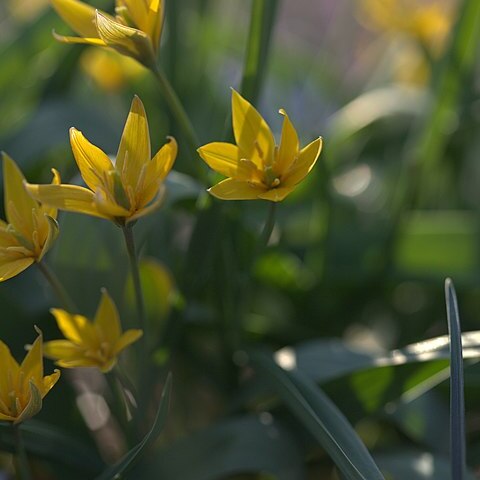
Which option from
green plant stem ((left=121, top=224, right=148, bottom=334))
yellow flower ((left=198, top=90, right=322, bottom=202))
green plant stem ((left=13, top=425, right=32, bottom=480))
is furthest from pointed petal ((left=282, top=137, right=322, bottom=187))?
green plant stem ((left=13, top=425, right=32, bottom=480))

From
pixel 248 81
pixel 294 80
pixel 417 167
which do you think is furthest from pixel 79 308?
pixel 294 80

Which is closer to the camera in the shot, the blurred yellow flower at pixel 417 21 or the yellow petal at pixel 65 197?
the yellow petal at pixel 65 197

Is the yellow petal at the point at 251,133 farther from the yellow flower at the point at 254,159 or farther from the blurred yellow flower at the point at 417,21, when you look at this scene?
the blurred yellow flower at the point at 417,21

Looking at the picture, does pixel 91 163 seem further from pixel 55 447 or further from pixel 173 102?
pixel 55 447

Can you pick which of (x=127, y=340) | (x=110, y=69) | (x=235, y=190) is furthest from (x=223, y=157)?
(x=110, y=69)

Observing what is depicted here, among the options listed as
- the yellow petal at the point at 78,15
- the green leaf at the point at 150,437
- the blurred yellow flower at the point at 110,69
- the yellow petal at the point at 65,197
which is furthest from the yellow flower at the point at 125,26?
the blurred yellow flower at the point at 110,69

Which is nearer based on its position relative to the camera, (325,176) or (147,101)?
(325,176)

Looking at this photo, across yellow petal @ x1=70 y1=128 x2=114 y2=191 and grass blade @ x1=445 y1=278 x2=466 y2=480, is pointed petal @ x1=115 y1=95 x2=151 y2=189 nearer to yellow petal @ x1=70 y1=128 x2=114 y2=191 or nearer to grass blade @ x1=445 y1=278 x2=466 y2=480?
yellow petal @ x1=70 y1=128 x2=114 y2=191

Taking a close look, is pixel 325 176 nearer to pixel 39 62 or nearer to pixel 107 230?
pixel 107 230
